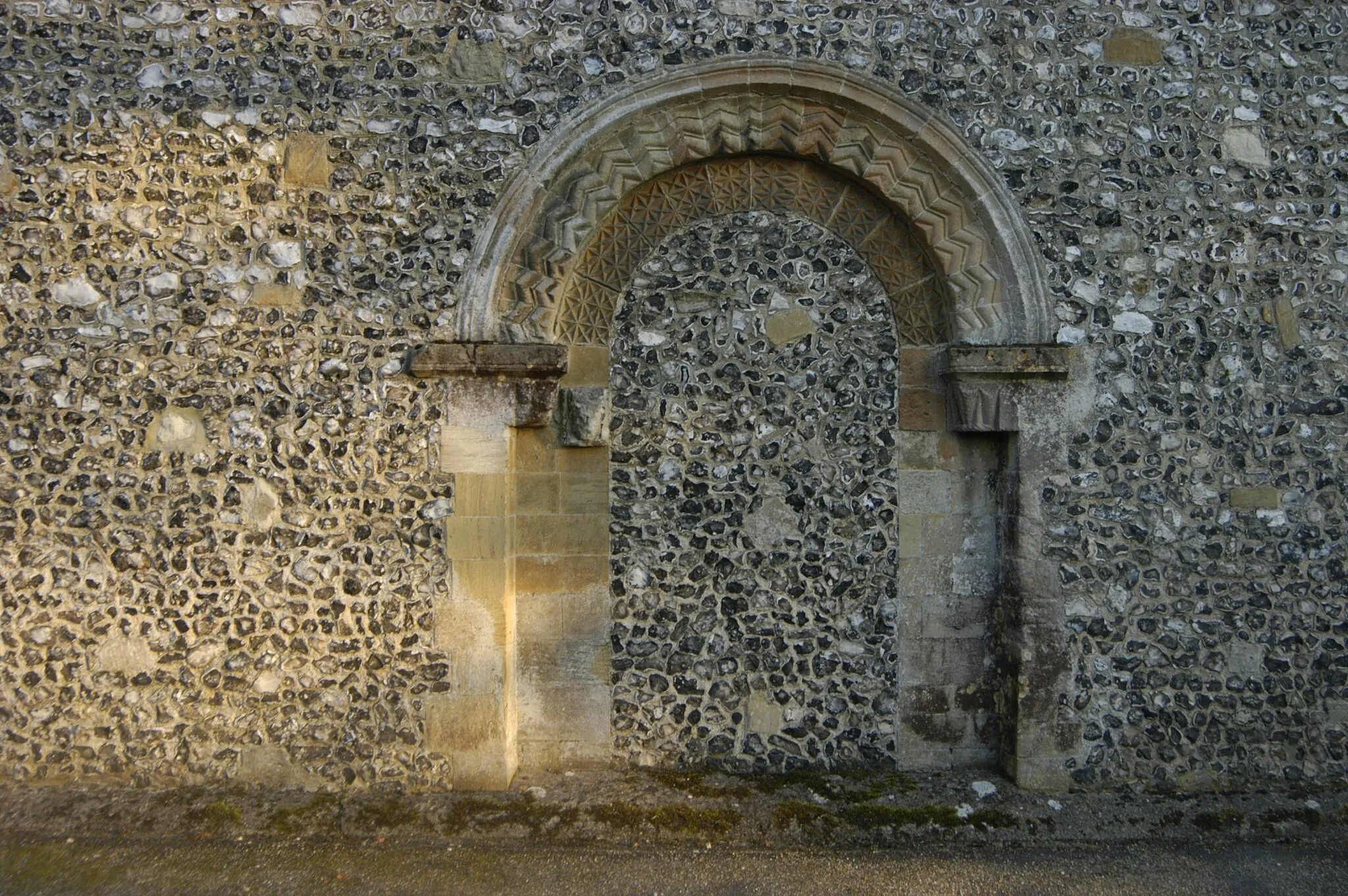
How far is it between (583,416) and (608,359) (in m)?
0.35

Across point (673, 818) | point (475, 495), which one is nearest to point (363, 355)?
point (475, 495)

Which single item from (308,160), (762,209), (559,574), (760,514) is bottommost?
(559,574)

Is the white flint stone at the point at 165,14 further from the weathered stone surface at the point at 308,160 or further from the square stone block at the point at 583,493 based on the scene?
the square stone block at the point at 583,493

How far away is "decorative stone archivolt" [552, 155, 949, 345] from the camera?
14.9 ft

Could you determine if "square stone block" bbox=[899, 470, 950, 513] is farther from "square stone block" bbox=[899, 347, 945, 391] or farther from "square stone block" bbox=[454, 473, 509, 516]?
"square stone block" bbox=[454, 473, 509, 516]

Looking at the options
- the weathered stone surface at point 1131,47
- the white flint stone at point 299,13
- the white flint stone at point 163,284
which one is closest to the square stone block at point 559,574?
the white flint stone at point 163,284

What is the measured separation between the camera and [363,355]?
13.8 feet

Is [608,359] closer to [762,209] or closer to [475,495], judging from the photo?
[475,495]

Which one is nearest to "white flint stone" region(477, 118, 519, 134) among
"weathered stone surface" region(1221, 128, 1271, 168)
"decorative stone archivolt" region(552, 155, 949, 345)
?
"decorative stone archivolt" region(552, 155, 949, 345)

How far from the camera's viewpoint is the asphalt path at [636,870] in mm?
3676

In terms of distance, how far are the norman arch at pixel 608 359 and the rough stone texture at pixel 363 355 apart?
0.14 meters

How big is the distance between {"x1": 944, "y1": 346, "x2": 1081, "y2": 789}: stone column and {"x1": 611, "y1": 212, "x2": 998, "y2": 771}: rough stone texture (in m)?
0.25

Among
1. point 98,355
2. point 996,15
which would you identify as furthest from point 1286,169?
point 98,355

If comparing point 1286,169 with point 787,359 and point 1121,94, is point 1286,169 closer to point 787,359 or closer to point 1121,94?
point 1121,94
